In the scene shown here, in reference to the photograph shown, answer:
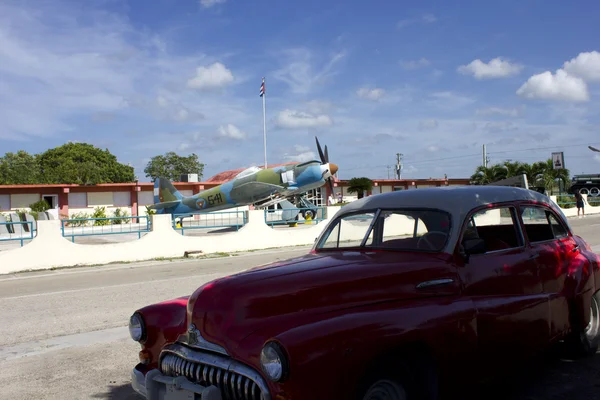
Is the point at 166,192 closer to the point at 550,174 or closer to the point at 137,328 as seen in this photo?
the point at 550,174

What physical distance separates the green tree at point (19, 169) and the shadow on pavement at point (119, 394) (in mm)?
65138

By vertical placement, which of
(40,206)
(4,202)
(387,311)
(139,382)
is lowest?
(139,382)

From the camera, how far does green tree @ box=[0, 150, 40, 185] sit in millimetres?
62750

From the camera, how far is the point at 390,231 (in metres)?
4.68

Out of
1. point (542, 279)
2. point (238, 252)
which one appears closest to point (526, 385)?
point (542, 279)

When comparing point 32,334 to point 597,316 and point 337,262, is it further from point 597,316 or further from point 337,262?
point 597,316

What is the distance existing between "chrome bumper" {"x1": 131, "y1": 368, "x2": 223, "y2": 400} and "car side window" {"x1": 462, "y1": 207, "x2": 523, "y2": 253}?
7.59ft

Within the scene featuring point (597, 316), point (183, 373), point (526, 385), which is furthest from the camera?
point (597, 316)

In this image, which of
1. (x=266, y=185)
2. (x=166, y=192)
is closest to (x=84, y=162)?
(x=166, y=192)

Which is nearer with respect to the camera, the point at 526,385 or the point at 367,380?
the point at 367,380

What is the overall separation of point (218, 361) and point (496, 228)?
2.74 metres

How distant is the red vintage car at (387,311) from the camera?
2.96 meters

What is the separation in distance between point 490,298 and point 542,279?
872 millimetres

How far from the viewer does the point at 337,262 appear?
12.6 ft
